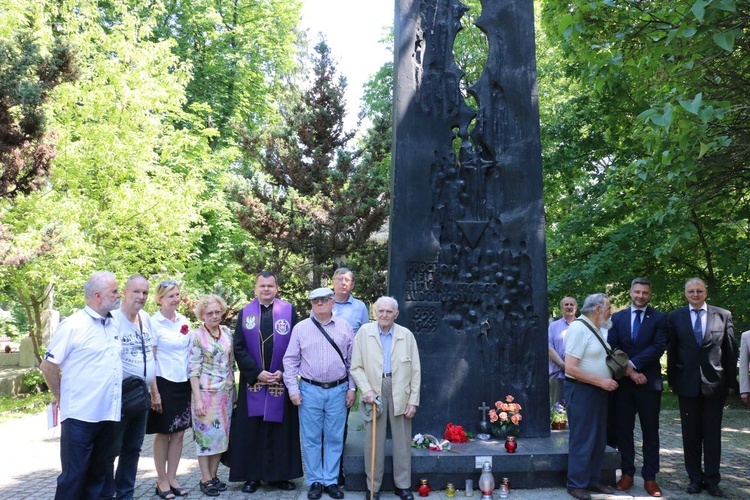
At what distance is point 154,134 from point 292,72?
10169mm

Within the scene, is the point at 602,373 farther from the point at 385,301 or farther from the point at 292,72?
the point at 292,72

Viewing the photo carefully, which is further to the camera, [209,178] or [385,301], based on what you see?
[209,178]

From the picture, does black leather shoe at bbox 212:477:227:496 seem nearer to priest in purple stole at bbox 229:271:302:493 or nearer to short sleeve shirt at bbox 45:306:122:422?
priest in purple stole at bbox 229:271:302:493

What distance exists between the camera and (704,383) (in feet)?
20.7

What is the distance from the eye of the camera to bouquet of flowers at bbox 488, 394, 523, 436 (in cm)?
702

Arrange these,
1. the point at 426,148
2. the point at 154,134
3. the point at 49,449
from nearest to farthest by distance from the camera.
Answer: the point at 426,148 < the point at 49,449 < the point at 154,134

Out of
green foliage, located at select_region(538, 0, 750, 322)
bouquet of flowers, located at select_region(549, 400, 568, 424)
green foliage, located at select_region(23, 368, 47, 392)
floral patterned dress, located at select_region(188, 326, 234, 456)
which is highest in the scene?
green foliage, located at select_region(538, 0, 750, 322)

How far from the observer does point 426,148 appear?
7.48 meters

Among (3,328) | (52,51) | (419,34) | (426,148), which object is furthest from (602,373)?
(3,328)

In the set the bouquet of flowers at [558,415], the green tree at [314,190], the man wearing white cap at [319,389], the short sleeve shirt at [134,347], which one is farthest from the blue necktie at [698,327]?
the green tree at [314,190]

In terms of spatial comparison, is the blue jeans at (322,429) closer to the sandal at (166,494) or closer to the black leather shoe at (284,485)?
the black leather shoe at (284,485)

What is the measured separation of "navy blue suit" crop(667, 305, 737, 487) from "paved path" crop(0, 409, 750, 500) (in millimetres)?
347

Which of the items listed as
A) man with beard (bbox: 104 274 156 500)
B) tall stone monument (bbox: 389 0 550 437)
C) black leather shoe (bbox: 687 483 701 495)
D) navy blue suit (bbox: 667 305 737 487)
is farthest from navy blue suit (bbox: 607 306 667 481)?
man with beard (bbox: 104 274 156 500)

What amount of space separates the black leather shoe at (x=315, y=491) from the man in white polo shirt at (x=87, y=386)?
192 cm
